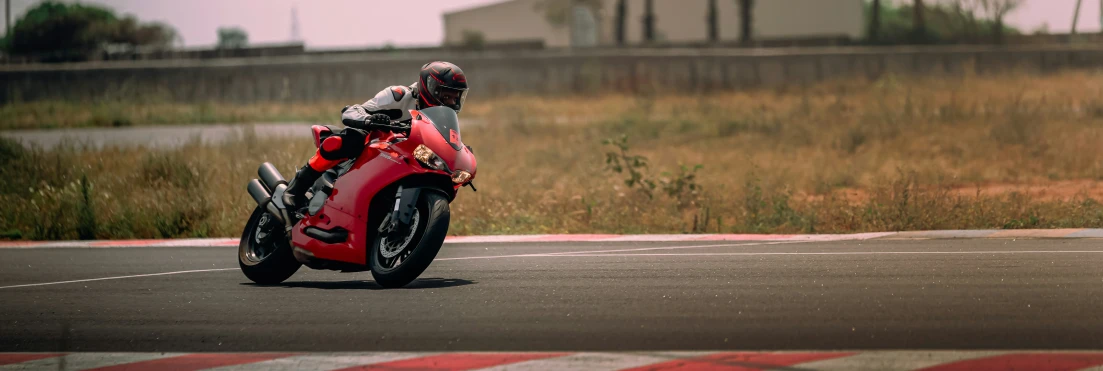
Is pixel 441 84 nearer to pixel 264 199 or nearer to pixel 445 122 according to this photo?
pixel 445 122

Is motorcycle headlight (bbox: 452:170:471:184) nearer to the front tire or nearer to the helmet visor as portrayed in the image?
the front tire

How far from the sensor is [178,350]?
6988 millimetres

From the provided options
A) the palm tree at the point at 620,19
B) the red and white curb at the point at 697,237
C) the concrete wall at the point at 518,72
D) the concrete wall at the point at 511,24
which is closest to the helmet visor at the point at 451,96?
the red and white curb at the point at 697,237

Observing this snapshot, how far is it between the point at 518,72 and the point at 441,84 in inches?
1470

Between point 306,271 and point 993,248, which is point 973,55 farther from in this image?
point 306,271

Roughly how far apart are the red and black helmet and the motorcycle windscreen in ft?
0.67

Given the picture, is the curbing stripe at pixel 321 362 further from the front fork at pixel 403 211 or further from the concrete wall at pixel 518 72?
the concrete wall at pixel 518 72

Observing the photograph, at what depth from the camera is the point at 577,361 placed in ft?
21.2

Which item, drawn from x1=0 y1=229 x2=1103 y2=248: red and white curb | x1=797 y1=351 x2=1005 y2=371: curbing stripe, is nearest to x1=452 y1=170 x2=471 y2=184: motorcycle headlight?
x1=797 y1=351 x2=1005 y2=371: curbing stripe

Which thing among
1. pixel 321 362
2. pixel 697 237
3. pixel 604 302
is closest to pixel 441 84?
pixel 604 302

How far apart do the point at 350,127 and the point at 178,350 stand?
266 centimetres

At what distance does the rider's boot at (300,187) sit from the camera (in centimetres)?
962

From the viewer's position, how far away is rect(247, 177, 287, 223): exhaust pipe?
31.7 ft

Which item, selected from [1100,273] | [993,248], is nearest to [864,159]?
[993,248]
